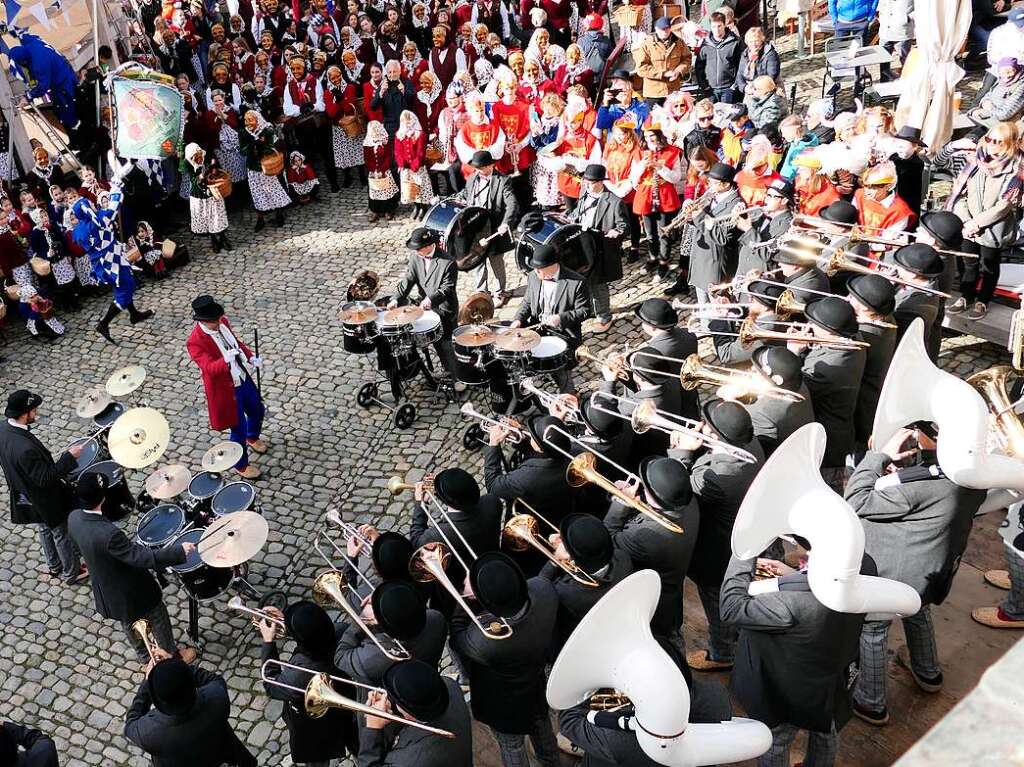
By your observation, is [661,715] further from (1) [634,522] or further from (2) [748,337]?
(2) [748,337]

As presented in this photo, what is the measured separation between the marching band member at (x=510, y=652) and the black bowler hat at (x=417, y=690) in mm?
578

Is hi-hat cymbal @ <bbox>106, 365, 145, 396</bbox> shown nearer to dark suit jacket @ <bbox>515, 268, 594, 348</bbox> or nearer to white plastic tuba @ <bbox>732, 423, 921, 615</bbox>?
dark suit jacket @ <bbox>515, 268, 594, 348</bbox>

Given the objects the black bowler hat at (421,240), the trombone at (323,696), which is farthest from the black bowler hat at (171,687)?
the black bowler hat at (421,240)

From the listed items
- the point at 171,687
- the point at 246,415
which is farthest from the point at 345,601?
the point at 246,415

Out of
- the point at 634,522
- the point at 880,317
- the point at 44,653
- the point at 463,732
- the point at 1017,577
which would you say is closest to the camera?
the point at 463,732

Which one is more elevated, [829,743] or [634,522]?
[634,522]

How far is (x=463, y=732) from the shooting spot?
4.91 m

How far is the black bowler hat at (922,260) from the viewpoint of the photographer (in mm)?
7484

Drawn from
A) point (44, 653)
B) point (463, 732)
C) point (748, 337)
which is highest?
point (748, 337)

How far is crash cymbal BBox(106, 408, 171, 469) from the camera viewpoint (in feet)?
24.3

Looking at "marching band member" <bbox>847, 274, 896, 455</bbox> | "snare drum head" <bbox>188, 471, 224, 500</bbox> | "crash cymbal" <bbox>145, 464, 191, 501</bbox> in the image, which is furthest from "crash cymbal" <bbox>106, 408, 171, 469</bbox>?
"marching band member" <bbox>847, 274, 896, 455</bbox>

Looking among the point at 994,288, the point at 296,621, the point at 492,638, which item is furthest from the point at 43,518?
the point at 994,288

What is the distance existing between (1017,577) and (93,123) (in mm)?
16009

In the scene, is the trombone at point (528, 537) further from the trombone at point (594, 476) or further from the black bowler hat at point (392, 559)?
the black bowler hat at point (392, 559)
